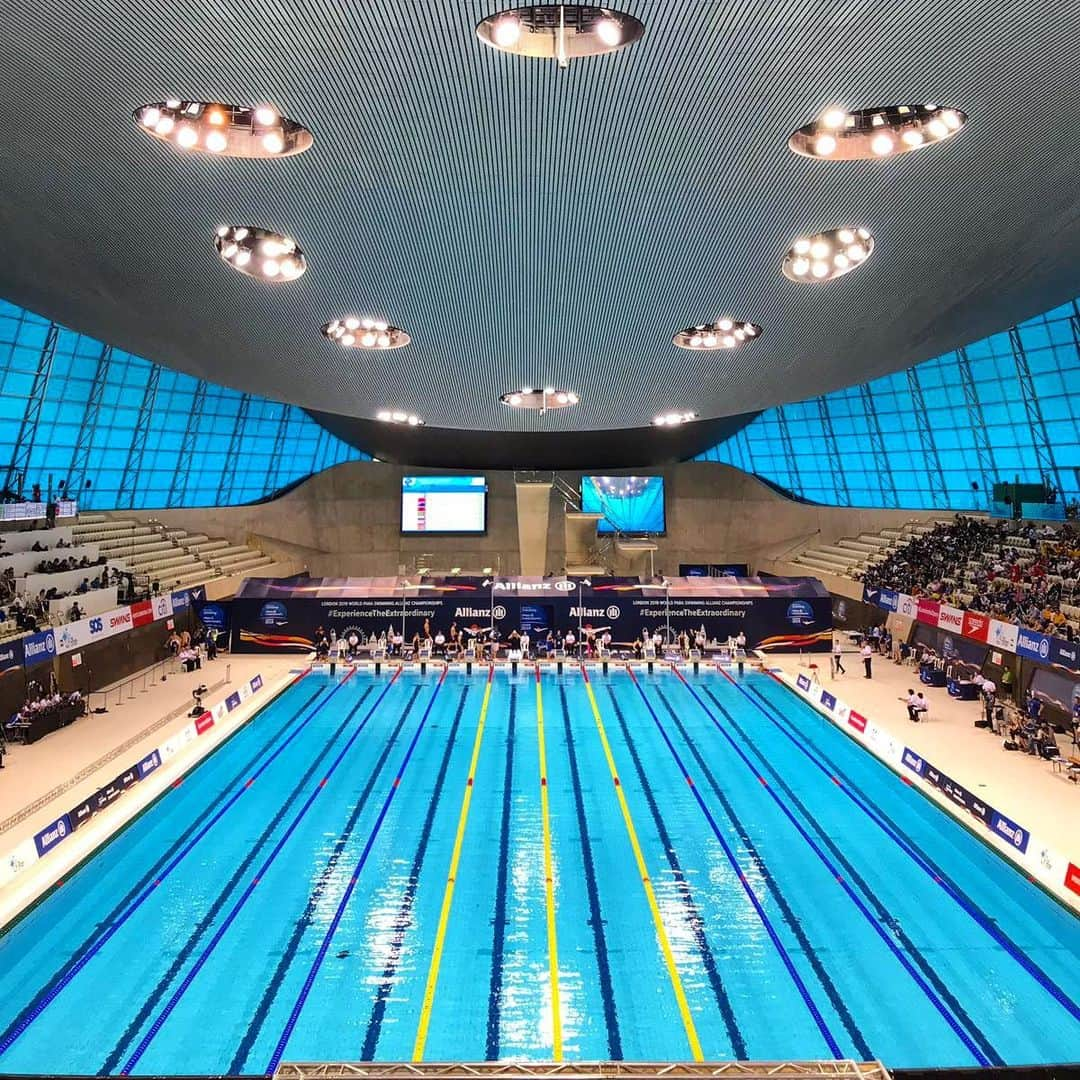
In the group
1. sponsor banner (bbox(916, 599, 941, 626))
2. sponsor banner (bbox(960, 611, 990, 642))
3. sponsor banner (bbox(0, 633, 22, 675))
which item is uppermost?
sponsor banner (bbox(916, 599, 941, 626))

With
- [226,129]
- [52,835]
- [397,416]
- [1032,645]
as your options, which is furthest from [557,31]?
[397,416]

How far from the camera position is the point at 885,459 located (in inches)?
1400

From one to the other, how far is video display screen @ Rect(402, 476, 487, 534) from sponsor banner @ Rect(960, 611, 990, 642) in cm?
2413

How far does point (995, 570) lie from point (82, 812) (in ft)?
78.7

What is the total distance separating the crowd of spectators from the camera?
2081 cm

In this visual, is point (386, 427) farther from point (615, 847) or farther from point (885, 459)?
point (615, 847)

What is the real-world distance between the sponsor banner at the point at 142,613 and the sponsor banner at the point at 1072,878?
2162cm

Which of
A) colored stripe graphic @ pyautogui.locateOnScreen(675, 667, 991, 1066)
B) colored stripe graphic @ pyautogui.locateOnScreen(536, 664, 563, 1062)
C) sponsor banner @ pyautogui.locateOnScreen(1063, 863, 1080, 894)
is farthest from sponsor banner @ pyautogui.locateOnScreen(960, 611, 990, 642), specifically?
colored stripe graphic @ pyautogui.locateOnScreen(536, 664, 563, 1062)

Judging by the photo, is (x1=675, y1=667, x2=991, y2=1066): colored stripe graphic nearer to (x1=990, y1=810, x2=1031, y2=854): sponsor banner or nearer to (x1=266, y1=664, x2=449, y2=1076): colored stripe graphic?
(x1=990, y1=810, x2=1031, y2=854): sponsor banner

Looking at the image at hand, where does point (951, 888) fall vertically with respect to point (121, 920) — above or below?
above

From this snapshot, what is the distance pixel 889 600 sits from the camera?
85.3ft

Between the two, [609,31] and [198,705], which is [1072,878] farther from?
[198,705]

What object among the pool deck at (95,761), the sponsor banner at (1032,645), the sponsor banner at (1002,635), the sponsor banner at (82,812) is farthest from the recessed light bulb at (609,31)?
the sponsor banner at (1002,635)

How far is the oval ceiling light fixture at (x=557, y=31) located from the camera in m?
5.98
